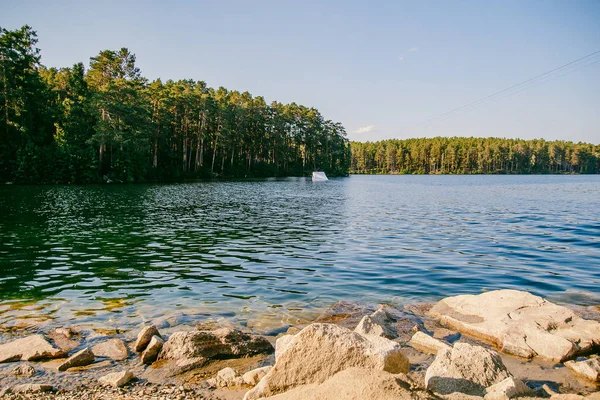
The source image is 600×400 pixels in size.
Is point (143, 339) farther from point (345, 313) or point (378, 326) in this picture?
point (345, 313)

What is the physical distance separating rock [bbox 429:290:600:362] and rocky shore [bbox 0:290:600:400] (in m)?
0.02

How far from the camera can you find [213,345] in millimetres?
7359

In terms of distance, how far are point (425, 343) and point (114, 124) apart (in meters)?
73.2

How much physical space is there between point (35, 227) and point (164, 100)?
219 feet

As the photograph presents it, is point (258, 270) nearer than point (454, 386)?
No

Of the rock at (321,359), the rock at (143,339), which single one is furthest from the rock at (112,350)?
the rock at (321,359)

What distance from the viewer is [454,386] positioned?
5.38m

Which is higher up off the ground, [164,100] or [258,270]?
[164,100]

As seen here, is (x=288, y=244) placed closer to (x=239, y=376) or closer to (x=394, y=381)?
(x=239, y=376)

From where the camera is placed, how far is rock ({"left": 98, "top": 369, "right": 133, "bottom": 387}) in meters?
6.11

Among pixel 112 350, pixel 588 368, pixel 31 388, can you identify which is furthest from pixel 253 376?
pixel 588 368

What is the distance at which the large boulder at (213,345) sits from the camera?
712 cm

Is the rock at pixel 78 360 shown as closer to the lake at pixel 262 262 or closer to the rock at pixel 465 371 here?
the lake at pixel 262 262

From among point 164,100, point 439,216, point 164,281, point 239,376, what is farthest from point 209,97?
point 239,376
